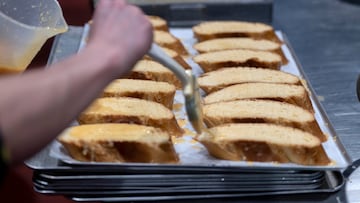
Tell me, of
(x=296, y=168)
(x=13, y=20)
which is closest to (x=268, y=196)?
(x=296, y=168)

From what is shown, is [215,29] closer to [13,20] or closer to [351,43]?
[351,43]

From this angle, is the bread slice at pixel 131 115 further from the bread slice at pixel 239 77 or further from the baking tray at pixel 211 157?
the bread slice at pixel 239 77

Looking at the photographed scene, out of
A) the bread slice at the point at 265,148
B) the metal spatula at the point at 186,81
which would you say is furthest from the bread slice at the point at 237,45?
the metal spatula at the point at 186,81

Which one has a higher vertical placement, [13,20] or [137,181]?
[13,20]

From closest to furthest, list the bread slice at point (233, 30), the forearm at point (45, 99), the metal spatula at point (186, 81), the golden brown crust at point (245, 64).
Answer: the forearm at point (45, 99)
the metal spatula at point (186, 81)
the golden brown crust at point (245, 64)
the bread slice at point (233, 30)

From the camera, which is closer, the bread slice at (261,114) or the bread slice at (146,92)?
the bread slice at (261,114)

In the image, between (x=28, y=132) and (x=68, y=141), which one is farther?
(x=68, y=141)

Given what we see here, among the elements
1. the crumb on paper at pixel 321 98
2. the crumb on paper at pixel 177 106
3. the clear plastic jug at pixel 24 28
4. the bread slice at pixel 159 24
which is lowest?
the crumb on paper at pixel 321 98

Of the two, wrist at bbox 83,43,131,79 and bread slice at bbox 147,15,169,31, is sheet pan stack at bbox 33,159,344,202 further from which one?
bread slice at bbox 147,15,169,31
